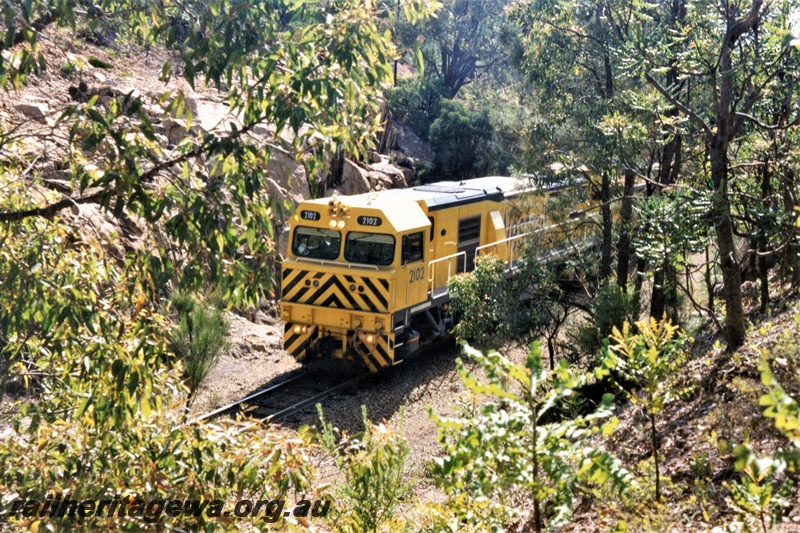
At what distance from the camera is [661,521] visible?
5.20 m

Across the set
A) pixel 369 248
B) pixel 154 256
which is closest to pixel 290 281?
pixel 369 248

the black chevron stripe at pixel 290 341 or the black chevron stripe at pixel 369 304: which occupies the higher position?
the black chevron stripe at pixel 369 304

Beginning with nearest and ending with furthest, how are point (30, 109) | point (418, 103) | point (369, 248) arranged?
point (369, 248), point (30, 109), point (418, 103)

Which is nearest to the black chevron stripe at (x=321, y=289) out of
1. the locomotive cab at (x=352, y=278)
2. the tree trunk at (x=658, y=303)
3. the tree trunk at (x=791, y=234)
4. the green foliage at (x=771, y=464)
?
the locomotive cab at (x=352, y=278)

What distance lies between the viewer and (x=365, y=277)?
12.6 meters

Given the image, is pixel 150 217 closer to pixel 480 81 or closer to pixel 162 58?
pixel 162 58

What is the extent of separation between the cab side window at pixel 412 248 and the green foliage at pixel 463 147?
1216 cm

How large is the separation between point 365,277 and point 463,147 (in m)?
13.8

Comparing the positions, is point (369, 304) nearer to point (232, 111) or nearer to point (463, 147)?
point (232, 111)

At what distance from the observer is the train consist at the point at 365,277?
497 inches

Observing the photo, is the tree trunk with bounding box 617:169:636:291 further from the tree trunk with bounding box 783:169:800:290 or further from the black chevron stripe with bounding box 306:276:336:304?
the black chevron stripe with bounding box 306:276:336:304

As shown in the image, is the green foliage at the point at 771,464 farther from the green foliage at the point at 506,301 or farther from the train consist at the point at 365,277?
the train consist at the point at 365,277

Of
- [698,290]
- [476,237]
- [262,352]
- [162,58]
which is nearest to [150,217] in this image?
[262,352]

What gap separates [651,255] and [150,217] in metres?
6.27
